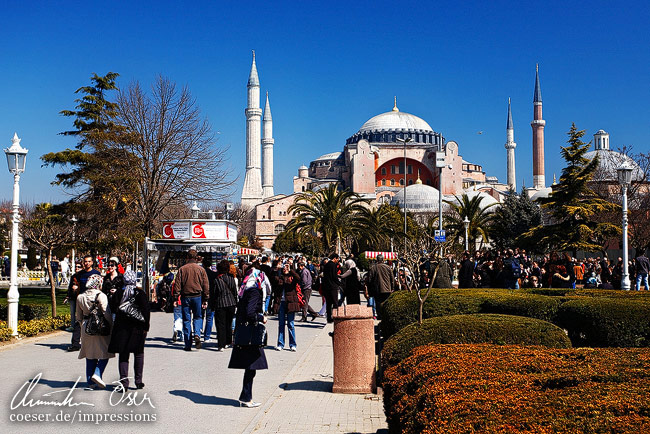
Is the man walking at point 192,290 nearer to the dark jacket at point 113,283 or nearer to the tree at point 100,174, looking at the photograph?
the dark jacket at point 113,283

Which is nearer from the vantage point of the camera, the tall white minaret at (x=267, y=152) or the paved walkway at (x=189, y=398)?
the paved walkway at (x=189, y=398)

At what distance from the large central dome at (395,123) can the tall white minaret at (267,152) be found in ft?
51.7

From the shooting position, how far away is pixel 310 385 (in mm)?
8281

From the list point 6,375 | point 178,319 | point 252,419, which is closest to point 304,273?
point 178,319

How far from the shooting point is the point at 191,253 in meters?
11.4

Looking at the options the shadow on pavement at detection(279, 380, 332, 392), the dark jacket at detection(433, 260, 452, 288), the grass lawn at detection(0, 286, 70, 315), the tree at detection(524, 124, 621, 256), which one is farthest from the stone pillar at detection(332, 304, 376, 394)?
the tree at detection(524, 124, 621, 256)

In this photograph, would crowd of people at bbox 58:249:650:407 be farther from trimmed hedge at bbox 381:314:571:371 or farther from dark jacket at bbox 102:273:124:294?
trimmed hedge at bbox 381:314:571:371

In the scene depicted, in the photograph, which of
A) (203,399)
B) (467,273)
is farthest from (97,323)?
(467,273)

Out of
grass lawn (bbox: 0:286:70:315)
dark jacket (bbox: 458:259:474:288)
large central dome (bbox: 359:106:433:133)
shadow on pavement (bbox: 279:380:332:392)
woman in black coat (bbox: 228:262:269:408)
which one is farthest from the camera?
large central dome (bbox: 359:106:433:133)

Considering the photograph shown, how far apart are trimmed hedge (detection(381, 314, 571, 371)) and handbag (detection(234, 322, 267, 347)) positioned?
4.32 ft

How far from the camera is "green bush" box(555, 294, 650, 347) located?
9.11 metres

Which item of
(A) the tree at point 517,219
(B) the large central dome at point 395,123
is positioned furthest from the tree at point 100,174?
(B) the large central dome at point 395,123

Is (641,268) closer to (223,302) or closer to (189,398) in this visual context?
(223,302)

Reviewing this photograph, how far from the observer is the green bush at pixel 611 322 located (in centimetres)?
911
